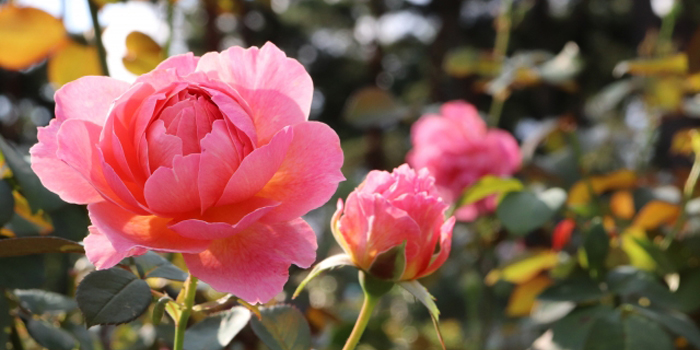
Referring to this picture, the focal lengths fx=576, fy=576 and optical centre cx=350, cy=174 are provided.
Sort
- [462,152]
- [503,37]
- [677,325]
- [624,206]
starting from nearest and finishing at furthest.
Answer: [677,325] → [624,206] → [462,152] → [503,37]

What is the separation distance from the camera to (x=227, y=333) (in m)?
0.33

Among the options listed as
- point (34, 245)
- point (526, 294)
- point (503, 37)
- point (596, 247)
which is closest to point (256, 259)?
point (34, 245)

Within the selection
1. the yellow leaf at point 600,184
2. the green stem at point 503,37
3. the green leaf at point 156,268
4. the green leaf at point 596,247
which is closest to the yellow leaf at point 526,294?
the yellow leaf at point 600,184

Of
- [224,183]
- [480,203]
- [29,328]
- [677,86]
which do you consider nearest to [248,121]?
[224,183]

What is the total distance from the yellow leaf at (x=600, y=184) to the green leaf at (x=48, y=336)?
2.04ft

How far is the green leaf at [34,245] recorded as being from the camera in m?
0.31

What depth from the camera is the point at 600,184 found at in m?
0.80

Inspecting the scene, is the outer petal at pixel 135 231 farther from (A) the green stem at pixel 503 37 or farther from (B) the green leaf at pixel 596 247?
(A) the green stem at pixel 503 37

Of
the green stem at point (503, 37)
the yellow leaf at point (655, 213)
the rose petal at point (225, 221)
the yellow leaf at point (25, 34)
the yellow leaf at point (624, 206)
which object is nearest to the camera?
the rose petal at point (225, 221)

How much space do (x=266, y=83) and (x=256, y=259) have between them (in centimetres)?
9

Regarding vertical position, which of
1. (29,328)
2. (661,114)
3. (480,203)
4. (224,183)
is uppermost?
(224,183)

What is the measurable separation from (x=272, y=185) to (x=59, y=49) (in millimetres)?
445

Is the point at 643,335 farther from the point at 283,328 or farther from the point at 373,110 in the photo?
the point at 373,110

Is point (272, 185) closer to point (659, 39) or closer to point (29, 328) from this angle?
point (29, 328)
